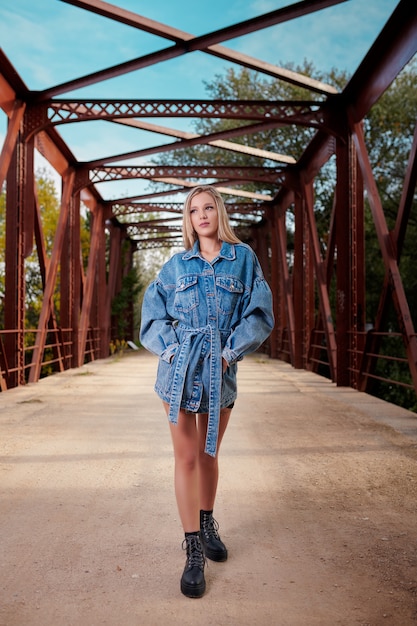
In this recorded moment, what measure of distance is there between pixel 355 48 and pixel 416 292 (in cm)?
1165

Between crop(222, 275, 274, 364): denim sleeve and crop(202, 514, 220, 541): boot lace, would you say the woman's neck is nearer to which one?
crop(222, 275, 274, 364): denim sleeve

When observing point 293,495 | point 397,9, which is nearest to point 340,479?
point 293,495

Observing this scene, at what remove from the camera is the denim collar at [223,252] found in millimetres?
3066

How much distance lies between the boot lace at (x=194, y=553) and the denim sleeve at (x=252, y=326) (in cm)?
74

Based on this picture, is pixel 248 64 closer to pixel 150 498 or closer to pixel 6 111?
pixel 6 111

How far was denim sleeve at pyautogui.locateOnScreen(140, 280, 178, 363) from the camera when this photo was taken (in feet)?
9.69

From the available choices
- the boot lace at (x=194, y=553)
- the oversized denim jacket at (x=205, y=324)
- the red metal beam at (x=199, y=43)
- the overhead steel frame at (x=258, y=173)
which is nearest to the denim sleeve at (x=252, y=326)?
the oversized denim jacket at (x=205, y=324)

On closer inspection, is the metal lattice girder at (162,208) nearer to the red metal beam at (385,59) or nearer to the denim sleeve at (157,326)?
the red metal beam at (385,59)

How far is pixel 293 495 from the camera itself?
4.32 meters

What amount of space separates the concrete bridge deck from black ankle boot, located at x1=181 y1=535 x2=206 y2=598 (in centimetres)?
4

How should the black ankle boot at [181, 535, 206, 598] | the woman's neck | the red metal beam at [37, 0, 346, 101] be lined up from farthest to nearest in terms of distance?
the red metal beam at [37, 0, 346, 101]
the woman's neck
the black ankle boot at [181, 535, 206, 598]

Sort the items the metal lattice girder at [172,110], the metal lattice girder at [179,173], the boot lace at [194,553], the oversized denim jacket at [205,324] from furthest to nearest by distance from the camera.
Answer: the metal lattice girder at [179,173], the metal lattice girder at [172,110], the oversized denim jacket at [205,324], the boot lace at [194,553]

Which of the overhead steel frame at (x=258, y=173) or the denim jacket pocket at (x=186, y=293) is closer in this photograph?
the denim jacket pocket at (x=186, y=293)

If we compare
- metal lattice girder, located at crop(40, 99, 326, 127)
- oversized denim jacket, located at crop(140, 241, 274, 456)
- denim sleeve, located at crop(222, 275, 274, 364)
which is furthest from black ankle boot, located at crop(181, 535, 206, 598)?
metal lattice girder, located at crop(40, 99, 326, 127)
